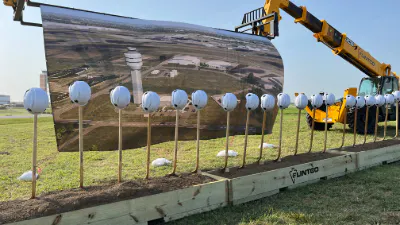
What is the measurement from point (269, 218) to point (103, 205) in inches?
75.0

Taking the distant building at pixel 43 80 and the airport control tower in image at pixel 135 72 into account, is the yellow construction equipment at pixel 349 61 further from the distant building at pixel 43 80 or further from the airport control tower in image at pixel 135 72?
the distant building at pixel 43 80

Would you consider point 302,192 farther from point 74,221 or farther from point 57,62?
point 57,62

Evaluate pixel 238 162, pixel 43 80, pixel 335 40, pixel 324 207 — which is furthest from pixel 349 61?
pixel 43 80

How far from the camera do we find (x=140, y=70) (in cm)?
520

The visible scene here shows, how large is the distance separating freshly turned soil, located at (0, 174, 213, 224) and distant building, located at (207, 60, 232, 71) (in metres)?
2.51

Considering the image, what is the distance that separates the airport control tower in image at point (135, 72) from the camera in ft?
16.8

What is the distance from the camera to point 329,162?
18.5 feet

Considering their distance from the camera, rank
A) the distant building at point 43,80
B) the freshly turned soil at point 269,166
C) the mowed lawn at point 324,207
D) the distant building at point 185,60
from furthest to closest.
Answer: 1. the distant building at point 185,60
2. the freshly turned soil at point 269,166
3. the distant building at point 43,80
4. the mowed lawn at point 324,207

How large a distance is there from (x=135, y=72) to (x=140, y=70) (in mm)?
100

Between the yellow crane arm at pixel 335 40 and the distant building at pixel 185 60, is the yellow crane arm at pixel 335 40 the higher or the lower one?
the higher one

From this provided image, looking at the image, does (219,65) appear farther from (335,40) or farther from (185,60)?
(335,40)

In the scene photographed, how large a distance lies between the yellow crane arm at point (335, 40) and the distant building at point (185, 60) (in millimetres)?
4274

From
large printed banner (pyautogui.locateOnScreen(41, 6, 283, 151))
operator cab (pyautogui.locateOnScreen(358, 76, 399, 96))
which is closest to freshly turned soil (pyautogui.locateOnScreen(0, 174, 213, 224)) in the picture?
large printed banner (pyautogui.locateOnScreen(41, 6, 283, 151))

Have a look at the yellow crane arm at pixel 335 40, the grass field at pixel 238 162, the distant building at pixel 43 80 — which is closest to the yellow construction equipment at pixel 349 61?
the yellow crane arm at pixel 335 40
